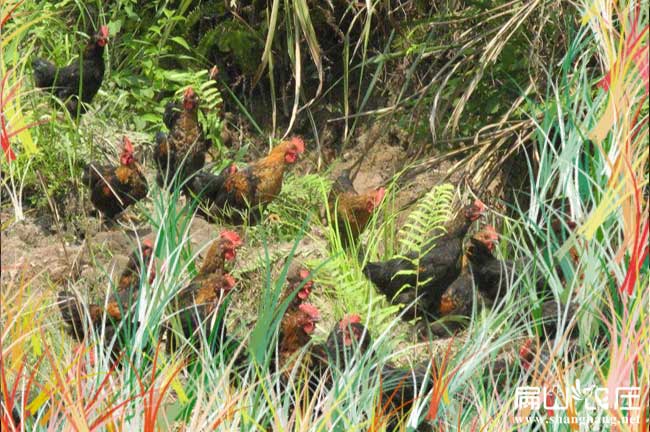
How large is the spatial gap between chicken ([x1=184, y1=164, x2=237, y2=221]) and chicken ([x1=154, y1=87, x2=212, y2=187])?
5 cm

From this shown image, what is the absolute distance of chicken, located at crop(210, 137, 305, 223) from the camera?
4.27m

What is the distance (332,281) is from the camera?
3.87 metres

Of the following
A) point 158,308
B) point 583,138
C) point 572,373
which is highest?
point 583,138

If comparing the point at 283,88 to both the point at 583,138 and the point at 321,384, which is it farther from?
the point at 321,384

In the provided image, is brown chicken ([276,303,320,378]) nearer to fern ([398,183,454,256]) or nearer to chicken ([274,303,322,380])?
chicken ([274,303,322,380])

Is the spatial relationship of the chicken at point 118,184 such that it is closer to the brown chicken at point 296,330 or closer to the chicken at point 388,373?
the brown chicken at point 296,330

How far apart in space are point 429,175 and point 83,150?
5.43 feet

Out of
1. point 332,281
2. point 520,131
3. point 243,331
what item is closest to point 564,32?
point 520,131

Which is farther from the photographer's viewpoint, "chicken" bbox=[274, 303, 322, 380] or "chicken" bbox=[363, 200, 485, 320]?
"chicken" bbox=[363, 200, 485, 320]

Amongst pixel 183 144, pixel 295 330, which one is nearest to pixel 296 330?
pixel 295 330

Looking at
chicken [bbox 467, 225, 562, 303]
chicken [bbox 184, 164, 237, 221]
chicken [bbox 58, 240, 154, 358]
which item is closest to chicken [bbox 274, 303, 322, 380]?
chicken [bbox 58, 240, 154, 358]

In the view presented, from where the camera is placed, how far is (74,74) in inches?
171

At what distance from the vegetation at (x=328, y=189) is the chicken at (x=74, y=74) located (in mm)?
75

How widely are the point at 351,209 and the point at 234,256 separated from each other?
0.87m
